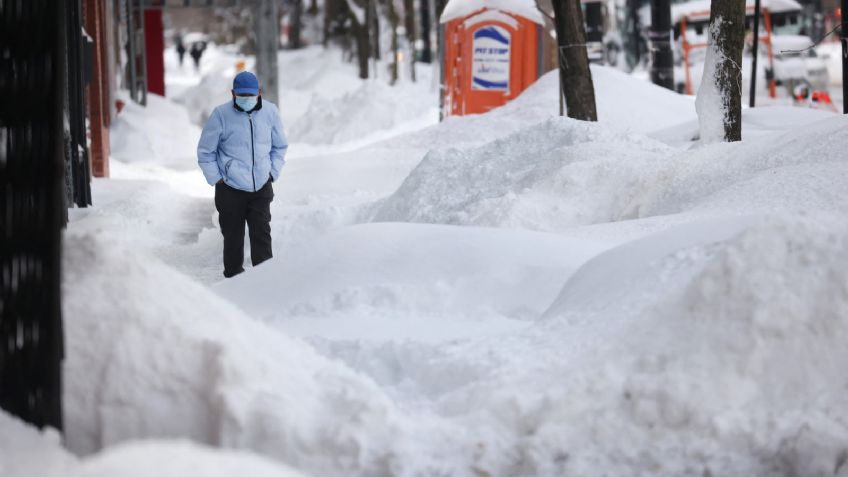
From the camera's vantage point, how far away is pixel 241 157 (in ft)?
27.7

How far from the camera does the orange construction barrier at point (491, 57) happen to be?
19.6 meters

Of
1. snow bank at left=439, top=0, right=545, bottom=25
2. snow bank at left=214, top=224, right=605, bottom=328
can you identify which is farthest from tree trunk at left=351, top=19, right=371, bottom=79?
snow bank at left=214, top=224, right=605, bottom=328

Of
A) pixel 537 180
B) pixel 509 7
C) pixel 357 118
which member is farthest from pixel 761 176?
pixel 357 118

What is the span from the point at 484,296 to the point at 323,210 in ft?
17.9

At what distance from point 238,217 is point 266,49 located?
14.1 m

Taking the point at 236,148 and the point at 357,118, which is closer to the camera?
the point at 236,148

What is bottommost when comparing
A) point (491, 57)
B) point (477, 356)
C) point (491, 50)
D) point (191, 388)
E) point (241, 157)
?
point (477, 356)

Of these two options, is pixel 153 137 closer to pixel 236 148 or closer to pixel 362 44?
pixel 236 148

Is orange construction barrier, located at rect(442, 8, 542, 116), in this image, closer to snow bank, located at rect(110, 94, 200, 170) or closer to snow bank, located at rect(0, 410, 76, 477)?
snow bank, located at rect(110, 94, 200, 170)

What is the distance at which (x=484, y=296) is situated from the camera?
6461mm

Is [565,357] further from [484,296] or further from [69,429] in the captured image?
[69,429]

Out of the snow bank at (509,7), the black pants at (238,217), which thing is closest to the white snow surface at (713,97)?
the black pants at (238,217)

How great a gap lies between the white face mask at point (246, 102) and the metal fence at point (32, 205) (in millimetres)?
4139

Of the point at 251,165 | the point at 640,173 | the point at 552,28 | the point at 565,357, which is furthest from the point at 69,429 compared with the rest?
the point at 552,28
